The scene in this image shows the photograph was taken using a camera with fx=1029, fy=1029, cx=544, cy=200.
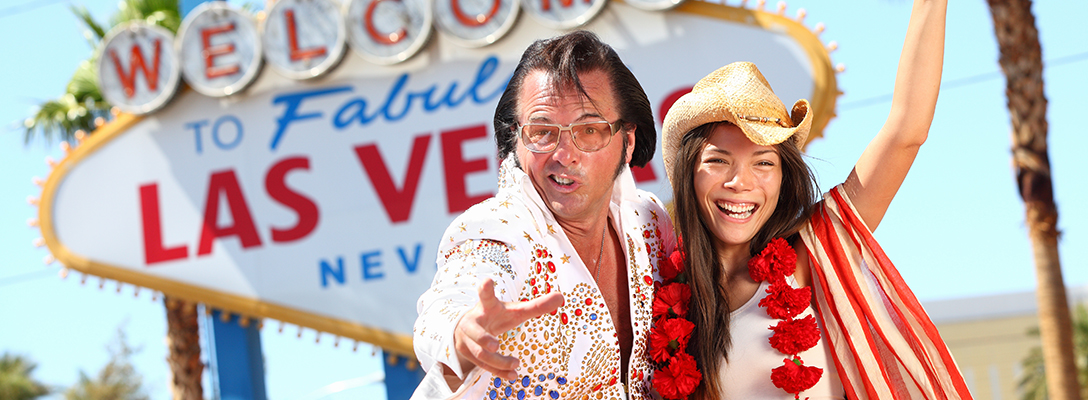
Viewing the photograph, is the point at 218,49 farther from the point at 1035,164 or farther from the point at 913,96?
the point at 913,96

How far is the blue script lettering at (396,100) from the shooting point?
26.8 ft

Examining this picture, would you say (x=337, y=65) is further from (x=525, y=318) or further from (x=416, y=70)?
(x=525, y=318)

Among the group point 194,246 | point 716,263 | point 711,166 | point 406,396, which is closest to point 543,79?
point 711,166

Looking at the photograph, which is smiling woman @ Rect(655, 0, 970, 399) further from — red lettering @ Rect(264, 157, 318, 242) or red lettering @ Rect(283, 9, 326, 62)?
red lettering @ Rect(283, 9, 326, 62)

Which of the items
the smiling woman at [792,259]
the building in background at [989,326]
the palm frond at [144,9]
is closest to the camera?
the smiling woman at [792,259]

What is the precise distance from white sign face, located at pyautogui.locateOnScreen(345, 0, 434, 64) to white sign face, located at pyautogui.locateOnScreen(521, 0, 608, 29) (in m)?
0.88

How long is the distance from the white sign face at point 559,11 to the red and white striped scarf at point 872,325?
5277 mm

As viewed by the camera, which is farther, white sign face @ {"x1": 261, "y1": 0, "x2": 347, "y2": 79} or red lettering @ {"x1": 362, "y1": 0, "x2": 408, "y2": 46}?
white sign face @ {"x1": 261, "y1": 0, "x2": 347, "y2": 79}

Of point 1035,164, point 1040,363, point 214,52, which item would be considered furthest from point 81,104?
point 1040,363

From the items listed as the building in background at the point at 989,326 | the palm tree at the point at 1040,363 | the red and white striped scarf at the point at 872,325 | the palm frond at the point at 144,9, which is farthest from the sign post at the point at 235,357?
the building in background at the point at 989,326

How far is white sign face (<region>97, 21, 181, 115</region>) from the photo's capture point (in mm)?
8914

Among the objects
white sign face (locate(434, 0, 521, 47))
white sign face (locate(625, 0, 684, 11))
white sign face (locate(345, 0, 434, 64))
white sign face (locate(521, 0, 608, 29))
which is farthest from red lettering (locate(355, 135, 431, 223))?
white sign face (locate(625, 0, 684, 11))

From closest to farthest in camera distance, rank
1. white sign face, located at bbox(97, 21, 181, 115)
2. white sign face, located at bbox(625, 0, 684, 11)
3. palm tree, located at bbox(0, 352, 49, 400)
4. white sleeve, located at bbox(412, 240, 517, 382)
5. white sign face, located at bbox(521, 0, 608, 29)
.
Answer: white sleeve, located at bbox(412, 240, 517, 382) < white sign face, located at bbox(625, 0, 684, 11) < white sign face, located at bbox(521, 0, 608, 29) < white sign face, located at bbox(97, 21, 181, 115) < palm tree, located at bbox(0, 352, 49, 400)

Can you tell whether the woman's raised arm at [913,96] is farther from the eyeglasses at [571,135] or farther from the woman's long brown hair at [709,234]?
the eyeglasses at [571,135]
